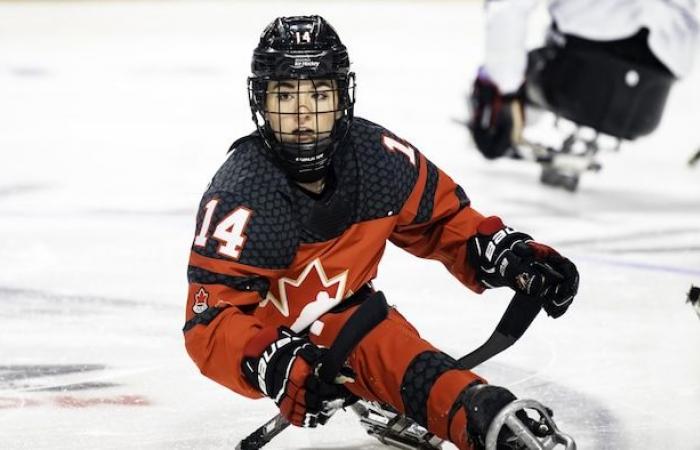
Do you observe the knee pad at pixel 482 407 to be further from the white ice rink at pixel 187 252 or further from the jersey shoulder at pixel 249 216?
the white ice rink at pixel 187 252

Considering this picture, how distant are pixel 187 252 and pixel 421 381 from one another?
195 cm

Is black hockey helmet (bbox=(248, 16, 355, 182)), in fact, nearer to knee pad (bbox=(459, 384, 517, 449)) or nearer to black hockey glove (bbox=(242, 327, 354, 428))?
black hockey glove (bbox=(242, 327, 354, 428))

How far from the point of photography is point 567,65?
4.96m

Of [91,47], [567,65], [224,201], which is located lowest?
[91,47]

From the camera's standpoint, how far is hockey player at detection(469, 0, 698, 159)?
486cm

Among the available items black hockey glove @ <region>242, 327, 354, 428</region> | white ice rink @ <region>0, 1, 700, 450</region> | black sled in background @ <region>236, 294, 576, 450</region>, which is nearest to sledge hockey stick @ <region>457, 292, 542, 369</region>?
black sled in background @ <region>236, 294, 576, 450</region>

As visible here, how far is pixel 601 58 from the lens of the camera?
16.1 feet

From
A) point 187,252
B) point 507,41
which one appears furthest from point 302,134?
point 507,41

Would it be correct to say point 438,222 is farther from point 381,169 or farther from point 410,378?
point 410,378

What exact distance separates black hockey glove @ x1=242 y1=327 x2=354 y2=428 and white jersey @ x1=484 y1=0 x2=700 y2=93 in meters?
2.77

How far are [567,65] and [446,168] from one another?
2.09ft

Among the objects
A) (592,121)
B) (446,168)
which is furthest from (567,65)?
(446,168)

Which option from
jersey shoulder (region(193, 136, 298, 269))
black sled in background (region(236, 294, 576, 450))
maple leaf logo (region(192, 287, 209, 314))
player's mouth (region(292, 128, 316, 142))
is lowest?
black sled in background (region(236, 294, 576, 450))

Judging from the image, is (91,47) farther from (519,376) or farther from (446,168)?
(519,376)
